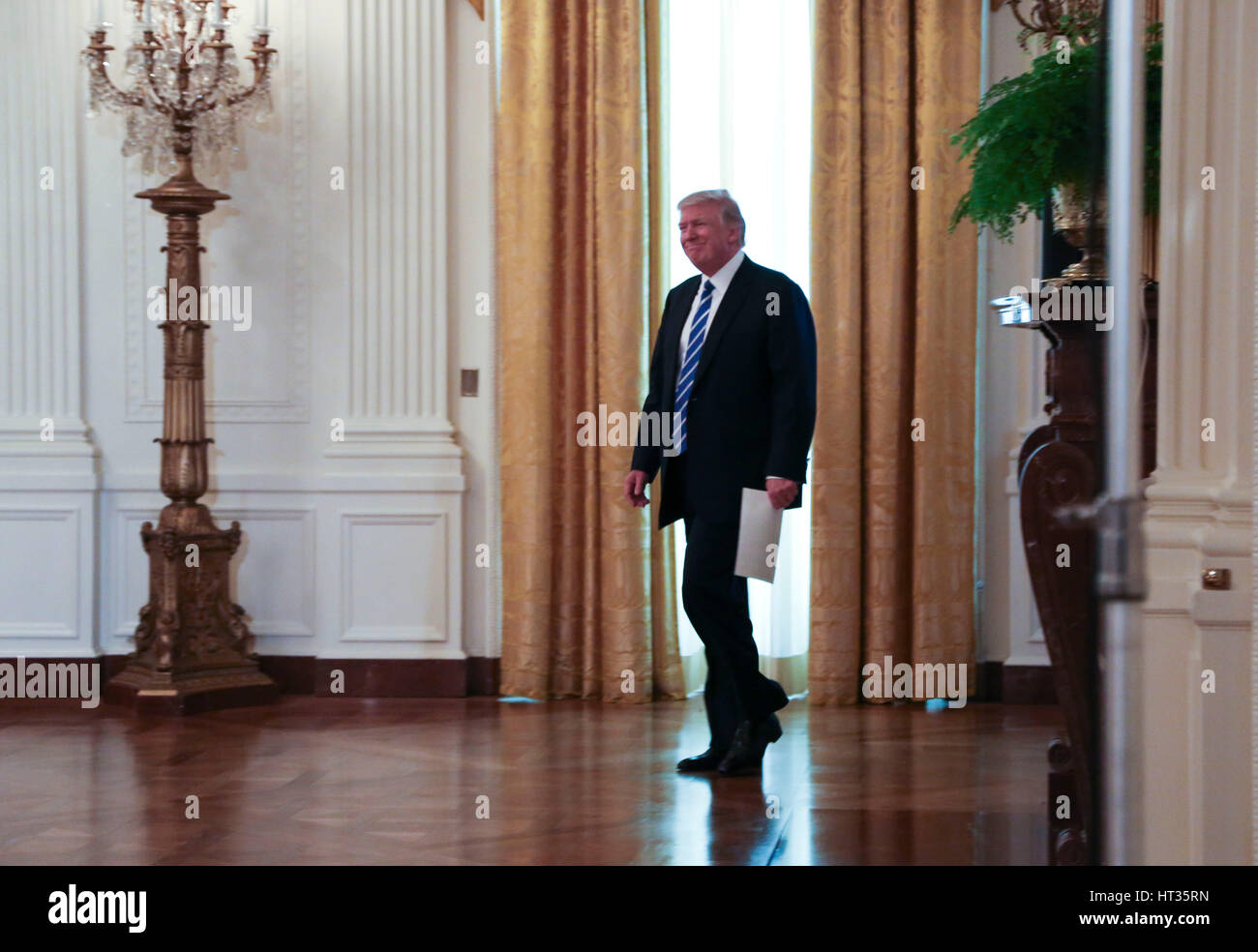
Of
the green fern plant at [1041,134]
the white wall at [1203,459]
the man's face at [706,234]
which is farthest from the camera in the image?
the man's face at [706,234]

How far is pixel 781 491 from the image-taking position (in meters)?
3.65

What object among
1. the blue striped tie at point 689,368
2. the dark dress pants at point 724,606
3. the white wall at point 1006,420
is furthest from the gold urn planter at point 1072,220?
the white wall at point 1006,420

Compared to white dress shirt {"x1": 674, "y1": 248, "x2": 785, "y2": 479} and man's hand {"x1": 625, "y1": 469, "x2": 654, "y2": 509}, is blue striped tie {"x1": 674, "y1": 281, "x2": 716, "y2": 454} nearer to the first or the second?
white dress shirt {"x1": 674, "y1": 248, "x2": 785, "y2": 479}

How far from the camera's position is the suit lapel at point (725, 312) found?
3.81m

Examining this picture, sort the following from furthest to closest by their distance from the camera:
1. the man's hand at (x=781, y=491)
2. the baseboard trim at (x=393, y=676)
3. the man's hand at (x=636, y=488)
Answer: the baseboard trim at (x=393, y=676)
the man's hand at (x=636, y=488)
the man's hand at (x=781, y=491)

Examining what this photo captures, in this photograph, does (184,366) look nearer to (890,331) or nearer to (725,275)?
(725,275)

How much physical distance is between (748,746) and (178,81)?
3.06 metres

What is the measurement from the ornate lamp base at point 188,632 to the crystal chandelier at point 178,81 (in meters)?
1.35

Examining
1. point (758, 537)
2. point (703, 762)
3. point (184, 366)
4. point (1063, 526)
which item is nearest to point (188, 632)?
point (184, 366)

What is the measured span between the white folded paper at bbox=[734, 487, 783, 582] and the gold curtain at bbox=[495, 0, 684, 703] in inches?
52.5

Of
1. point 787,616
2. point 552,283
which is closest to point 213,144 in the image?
point 552,283

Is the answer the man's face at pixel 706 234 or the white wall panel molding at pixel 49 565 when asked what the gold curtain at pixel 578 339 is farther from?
the white wall panel molding at pixel 49 565

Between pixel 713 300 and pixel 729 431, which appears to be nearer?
pixel 729 431

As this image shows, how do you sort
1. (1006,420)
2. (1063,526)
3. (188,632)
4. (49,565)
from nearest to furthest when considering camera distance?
(1063,526)
(188,632)
(1006,420)
(49,565)
